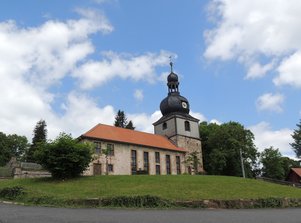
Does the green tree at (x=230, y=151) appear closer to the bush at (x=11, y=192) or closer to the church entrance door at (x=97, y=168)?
the church entrance door at (x=97, y=168)

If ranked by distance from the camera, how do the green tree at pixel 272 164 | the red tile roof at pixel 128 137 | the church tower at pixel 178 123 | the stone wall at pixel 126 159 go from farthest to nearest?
the green tree at pixel 272 164 → the church tower at pixel 178 123 → the red tile roof at pixel 128 137 → the stone wall at pixel 126 159

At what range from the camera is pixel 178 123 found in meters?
59.6

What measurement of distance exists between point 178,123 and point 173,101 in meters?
4.08

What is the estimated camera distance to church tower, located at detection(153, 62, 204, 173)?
59256 millimetres

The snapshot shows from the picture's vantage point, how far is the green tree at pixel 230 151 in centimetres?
5719

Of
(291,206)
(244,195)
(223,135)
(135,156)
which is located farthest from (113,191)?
(223,135)

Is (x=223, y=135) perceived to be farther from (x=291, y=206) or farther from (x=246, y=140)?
(x=291, y=206)

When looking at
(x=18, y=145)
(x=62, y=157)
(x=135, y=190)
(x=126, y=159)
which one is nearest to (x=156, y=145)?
(x=126, y=159)

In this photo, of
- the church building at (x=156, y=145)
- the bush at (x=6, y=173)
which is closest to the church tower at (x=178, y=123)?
the church building at (x=156, y=145)

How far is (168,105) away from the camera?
61406 millimetres

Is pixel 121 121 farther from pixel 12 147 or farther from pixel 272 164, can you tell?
pixel 272 164

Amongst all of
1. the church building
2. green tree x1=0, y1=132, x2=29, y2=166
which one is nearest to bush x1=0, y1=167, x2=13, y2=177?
the church building

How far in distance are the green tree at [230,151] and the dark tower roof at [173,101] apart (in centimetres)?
670

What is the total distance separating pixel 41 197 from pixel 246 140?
43498 millimetres
